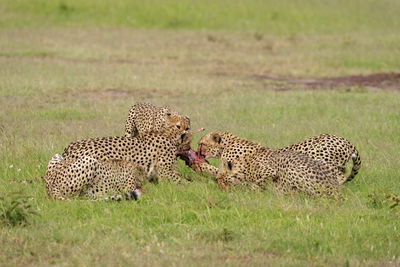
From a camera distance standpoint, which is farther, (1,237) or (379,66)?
(379,66)

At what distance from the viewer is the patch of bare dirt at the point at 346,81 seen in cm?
1916

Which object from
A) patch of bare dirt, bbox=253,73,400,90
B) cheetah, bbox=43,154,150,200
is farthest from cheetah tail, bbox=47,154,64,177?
patch of bare dirt, bbox=253,73,400,90

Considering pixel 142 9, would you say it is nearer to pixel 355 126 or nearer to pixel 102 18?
pixel 102 18

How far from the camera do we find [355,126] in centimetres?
1352

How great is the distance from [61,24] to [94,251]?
24.0 meters

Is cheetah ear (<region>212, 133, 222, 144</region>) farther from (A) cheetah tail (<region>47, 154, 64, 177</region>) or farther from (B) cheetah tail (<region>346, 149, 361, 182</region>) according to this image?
(A) cheetah tail (<region>47, 154, 64, 177</region>)

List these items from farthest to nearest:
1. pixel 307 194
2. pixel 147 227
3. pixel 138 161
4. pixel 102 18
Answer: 1. pixel 102 18
2. pixel 138 161
3. pixel 307 194
4. pixel 147 227

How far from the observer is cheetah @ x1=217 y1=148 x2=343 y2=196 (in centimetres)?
867

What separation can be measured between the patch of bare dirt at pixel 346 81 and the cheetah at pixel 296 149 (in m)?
9.00

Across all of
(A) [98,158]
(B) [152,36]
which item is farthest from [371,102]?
(B) [152,36]

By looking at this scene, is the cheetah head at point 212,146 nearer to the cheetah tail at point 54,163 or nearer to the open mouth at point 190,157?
the open mouth at point 190,157

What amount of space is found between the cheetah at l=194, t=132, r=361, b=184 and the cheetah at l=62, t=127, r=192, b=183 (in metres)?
0.38

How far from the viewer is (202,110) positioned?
15.0m

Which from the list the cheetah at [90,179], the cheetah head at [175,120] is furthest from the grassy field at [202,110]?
the cheetah head at [175,120]
